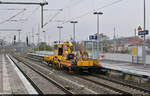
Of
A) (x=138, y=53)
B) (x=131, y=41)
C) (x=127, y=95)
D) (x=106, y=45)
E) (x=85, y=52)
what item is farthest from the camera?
(x=106, y=45)

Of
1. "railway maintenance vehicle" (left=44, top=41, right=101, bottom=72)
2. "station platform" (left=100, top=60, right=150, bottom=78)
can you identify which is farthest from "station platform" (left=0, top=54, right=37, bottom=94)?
"station platform" (left=100, top=60, right=150, bottom=78)

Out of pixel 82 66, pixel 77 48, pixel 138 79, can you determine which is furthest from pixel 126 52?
pixel 138 79

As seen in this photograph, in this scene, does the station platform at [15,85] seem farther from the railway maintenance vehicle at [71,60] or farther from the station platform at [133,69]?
the station platform at [133,69]

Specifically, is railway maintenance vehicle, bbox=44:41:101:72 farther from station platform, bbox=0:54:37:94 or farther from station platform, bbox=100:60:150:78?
station platform, bbox=0:54:37:94

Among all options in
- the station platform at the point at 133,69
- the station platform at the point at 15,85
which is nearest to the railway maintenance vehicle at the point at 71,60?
the station platform at the point at 133,69

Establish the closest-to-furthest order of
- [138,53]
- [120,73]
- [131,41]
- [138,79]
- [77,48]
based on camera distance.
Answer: [138,79], [120,73], [77,48], [138,53], [131,41]

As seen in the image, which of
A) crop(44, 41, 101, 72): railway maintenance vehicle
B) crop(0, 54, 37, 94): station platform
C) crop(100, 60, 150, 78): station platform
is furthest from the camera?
crop(44, 41, 101, 72): railway maintenance vehicle

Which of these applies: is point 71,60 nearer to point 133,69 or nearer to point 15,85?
point 133,69

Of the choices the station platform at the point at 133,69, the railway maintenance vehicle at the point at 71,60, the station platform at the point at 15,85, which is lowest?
the station platform at the point at 15,85

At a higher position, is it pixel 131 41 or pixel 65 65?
pixel 131 41

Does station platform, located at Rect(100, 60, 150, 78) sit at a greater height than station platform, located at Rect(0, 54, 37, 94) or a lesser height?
greater

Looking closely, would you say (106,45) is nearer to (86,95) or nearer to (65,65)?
(65,65)

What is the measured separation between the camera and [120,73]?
51.6 ft

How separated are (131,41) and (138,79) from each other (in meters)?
13.5
